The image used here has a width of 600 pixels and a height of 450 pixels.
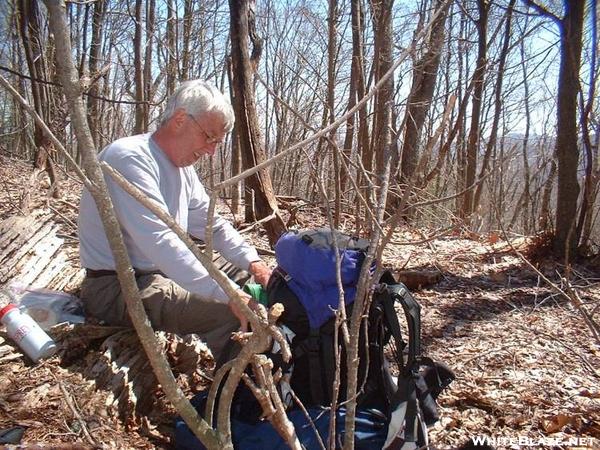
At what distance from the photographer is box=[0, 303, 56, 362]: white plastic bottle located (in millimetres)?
2107

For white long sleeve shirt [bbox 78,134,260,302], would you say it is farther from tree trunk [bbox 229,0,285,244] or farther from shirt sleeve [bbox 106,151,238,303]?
tree trunk [bbox 229,0,285,244]

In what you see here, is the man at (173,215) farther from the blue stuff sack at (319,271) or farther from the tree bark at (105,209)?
the tree bark at (105,209)

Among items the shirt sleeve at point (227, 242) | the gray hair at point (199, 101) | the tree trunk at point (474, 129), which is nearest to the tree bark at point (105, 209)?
the gray hair at point (199, 101)

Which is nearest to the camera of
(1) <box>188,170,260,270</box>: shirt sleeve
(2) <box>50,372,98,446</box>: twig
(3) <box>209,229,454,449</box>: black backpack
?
(2) <box>50,372,98,446</box>: twig

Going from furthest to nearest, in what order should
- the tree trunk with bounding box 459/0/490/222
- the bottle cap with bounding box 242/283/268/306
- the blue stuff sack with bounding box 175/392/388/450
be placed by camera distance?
the tree trunk with bounding box 459/0/490/222 < the bottle cap with bounding box 242/283/268/306 < the blue stuff sack with bounding box 175/392/388/450

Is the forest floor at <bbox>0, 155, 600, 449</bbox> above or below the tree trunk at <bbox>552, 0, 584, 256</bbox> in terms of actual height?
below

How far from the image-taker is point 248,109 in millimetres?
4691

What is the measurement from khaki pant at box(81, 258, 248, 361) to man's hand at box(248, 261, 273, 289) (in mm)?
308

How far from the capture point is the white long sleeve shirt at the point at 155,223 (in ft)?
6.69

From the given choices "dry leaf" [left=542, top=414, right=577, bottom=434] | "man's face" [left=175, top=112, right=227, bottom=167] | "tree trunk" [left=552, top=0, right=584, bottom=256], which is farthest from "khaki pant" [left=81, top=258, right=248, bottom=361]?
"tree trunk" [left=552, top=0, right=584, bottom=256]

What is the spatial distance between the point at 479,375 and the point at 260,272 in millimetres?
1358

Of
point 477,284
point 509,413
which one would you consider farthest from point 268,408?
point 477,284

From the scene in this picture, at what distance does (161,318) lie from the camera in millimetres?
2373

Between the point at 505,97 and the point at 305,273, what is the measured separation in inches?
555
